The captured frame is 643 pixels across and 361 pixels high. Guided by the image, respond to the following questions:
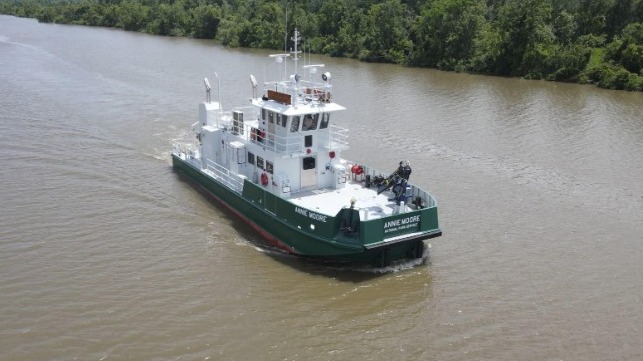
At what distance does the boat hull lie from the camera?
46.7ft

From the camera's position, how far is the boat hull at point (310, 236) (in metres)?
14.2

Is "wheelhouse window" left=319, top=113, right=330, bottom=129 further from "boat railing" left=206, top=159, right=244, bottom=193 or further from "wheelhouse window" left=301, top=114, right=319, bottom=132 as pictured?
"boat railing" left=206, top=159, right=244, bottom=193

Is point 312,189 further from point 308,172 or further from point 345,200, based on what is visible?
point 345,200

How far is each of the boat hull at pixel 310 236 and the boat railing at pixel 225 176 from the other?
350 millimetres

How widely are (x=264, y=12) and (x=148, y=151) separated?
51.4 metres

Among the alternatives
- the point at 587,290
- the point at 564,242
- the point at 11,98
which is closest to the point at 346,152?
the point at 564,242

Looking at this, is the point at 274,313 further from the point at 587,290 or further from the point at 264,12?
the point at 264,12

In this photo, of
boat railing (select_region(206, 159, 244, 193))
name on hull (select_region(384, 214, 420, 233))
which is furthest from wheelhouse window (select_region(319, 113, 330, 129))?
A: name on hull (select_region(384, 214, 420, 233))

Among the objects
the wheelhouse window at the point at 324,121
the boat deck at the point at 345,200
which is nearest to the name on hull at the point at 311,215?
the boat deck at the point at 345,200

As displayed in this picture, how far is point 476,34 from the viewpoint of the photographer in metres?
→ 52.1

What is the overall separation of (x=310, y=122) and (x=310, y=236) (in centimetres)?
356

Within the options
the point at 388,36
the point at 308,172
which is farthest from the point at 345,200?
the point at 388,36

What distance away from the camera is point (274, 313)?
13.1 m

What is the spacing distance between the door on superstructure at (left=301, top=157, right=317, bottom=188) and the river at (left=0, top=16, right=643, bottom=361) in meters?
2.26
